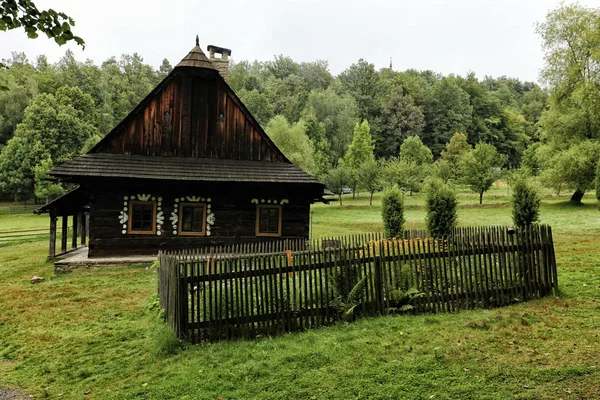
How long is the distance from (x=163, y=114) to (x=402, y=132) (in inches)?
2680

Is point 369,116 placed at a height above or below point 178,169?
above

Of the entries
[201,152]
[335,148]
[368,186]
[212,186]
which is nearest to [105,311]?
[212,186]

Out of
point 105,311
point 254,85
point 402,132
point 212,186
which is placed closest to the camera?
point 105,311

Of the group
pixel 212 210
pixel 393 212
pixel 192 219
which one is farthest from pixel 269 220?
pixel 393 212

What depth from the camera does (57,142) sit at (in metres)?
50.7

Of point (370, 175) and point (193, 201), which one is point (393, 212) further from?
point (370, 175)

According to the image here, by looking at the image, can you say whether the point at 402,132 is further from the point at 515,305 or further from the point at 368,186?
the point at 515,305

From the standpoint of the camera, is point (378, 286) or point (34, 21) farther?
point (378, 286)

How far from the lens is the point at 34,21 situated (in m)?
4.01

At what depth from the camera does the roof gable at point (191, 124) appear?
1620 centimetres

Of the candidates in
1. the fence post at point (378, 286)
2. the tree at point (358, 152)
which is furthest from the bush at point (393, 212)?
the tree at point (358, 152)

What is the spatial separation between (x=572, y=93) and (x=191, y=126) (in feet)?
92.3

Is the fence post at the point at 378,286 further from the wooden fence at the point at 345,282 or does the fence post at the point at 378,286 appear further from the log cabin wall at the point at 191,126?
the log cabin wall at the point at 191,126

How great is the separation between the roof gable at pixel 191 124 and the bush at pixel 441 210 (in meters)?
7.18
